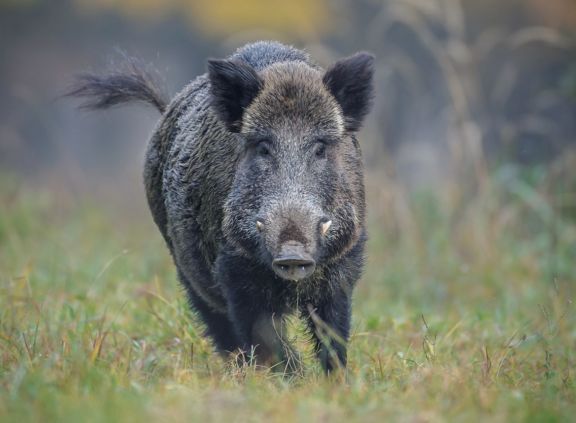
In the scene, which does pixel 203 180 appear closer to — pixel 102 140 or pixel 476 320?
pixel 476 320

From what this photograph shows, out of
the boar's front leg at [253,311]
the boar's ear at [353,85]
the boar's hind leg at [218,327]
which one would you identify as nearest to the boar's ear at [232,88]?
the boar's ear at [353,85]

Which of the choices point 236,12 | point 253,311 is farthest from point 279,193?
point 236,12

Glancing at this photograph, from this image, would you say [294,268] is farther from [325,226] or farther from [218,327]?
[218,327]

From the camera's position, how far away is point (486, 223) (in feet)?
→ 26.0

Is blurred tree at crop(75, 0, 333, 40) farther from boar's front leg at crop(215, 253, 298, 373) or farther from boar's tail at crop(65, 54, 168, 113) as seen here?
boar's front leg at crop(215, 253, 298, 373)

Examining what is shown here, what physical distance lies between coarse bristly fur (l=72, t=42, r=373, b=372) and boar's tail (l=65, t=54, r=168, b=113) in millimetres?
1207

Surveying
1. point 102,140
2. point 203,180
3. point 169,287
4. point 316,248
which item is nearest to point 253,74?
point 203,180

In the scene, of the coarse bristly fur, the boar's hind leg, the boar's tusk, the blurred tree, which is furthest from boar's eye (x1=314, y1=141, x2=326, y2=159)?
the blurred tree

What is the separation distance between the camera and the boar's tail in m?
6.22

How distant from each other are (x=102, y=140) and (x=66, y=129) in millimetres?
1047

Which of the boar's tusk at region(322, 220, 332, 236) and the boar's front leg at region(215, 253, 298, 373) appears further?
the boar's front leg at region(215, 253, 298, 373)

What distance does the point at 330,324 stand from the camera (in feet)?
15.6

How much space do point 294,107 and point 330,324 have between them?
1037 millimetres

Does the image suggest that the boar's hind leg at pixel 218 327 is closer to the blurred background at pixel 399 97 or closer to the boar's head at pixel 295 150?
the boar's head at pixel 295 150
